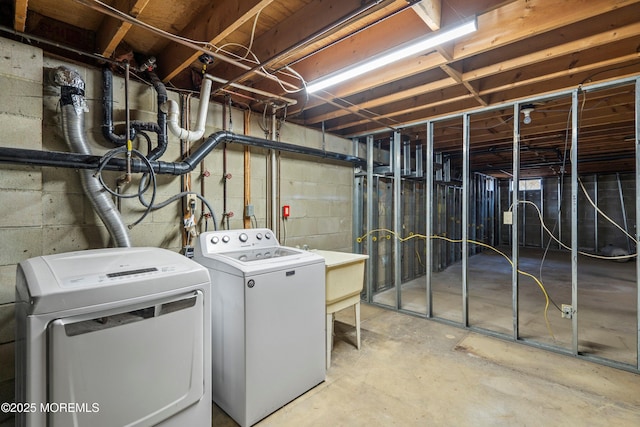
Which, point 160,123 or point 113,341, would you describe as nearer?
point 113,341

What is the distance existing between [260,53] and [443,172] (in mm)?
4492

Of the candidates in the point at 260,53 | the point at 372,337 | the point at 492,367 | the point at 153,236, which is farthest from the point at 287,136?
→ the point at 492,367

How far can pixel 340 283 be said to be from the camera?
238cm

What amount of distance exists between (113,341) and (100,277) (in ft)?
0.87

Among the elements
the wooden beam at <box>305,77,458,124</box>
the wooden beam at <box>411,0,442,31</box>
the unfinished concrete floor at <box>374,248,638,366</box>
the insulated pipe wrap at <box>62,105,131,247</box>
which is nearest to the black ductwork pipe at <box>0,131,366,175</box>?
the insulated pipe wrap at <box>62,105,131,247</box>

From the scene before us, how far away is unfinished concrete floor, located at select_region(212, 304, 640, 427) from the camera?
1778mm

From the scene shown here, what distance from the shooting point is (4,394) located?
168cm

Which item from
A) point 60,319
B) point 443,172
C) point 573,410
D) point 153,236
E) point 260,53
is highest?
point 260,53

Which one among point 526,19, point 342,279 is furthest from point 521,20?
point 342,279

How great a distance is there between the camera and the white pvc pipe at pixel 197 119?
2.24 metres

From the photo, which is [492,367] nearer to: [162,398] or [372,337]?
[372,337]

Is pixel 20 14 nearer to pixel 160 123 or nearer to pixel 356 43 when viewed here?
pixel 160 123

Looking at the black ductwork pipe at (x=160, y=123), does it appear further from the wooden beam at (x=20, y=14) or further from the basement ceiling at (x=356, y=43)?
the wooden beam at (x=20, y=14)

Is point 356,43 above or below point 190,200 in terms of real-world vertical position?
above
